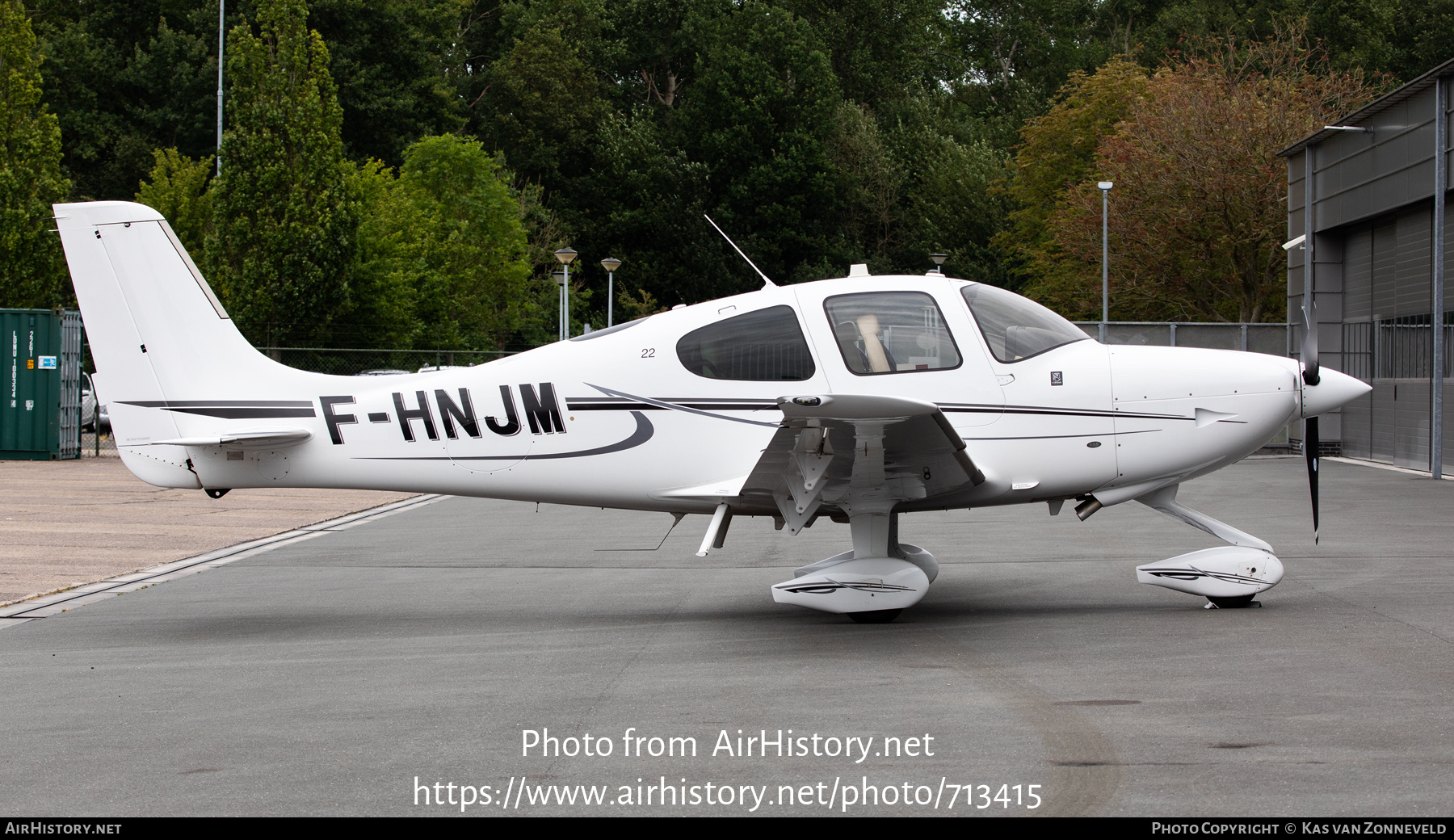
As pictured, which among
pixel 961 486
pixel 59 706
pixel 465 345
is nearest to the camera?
pixel 59 706

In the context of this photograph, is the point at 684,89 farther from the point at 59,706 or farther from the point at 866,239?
the point at 59,706

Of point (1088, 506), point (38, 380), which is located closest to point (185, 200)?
point (38, 380)

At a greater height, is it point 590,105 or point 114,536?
point 590,105

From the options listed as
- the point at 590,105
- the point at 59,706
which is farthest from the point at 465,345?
the point at 59,706

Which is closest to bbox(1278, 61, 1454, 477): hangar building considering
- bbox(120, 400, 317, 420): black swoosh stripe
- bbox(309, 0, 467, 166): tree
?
bbox(120, 400, 317, 420): black swoosh stripe

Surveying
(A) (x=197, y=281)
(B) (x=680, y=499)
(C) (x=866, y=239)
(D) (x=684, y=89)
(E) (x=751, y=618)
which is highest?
(D) (x=684, y=89)

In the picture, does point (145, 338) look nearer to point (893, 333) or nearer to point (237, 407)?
point (237, 407)

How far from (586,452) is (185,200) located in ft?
132

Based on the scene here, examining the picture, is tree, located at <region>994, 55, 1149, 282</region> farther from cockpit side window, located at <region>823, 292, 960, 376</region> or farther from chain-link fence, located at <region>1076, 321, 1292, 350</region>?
cockpit side window, located at <region>823, 292, 960, 376</region>

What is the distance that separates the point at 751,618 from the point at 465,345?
41.6m

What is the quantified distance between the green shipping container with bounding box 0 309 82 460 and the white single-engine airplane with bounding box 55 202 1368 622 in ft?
62.3

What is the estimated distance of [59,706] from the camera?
657 centimetres

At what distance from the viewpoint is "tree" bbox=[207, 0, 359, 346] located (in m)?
37.9

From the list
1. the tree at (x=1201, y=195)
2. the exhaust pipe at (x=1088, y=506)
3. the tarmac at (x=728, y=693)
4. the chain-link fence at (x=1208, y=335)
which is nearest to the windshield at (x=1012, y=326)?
the exhaust pipe at (x=1088, y=506)
